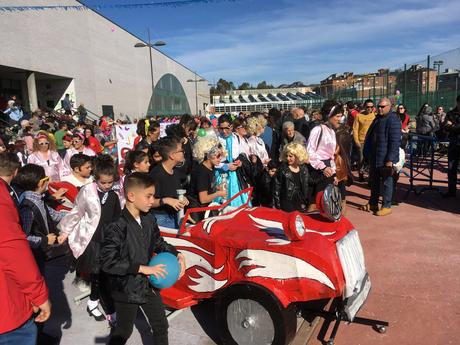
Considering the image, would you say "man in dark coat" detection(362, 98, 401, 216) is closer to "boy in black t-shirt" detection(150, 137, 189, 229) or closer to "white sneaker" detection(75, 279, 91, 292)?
"boy in black t-shirt" detection(150, 137, 189, 229)

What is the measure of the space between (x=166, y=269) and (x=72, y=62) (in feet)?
84.7

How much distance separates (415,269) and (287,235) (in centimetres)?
262

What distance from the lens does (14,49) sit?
18.8 m

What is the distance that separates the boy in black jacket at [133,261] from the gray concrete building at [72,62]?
19026 millimetres

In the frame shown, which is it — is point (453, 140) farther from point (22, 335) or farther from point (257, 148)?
point (22, 335)

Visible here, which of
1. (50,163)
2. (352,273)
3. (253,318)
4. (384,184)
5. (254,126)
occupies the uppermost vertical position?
(254,126)

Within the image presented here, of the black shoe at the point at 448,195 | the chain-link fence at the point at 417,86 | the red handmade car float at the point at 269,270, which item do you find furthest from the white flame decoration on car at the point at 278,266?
the chain-link fence at the point at 417,86

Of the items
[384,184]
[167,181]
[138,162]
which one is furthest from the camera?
[384,184]

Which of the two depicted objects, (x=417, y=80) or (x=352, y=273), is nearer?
(x=352, y=273)

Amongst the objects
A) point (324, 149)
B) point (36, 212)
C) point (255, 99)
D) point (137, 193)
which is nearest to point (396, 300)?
point (324, 149)

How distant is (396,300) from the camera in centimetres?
382

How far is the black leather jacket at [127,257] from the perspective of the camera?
249cm

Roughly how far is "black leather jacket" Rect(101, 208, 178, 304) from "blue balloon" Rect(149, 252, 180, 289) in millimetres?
98

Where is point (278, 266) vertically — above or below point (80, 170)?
below
